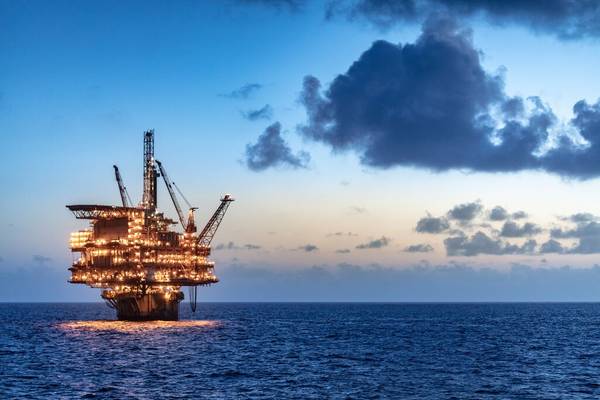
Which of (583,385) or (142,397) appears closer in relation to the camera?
(142,397)

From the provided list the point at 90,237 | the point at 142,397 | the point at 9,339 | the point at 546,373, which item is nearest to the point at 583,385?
the point at 546,373

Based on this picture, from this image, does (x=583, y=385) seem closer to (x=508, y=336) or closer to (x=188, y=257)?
(x=508, y=336)

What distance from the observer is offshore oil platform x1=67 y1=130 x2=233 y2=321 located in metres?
154

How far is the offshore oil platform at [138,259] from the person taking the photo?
154 metres

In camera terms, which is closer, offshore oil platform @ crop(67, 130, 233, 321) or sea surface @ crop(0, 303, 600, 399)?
sea surface @ crop(0, 303, 600, 399)

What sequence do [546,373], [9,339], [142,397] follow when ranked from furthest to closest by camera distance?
[9,339] → [546,373] → [142,397]

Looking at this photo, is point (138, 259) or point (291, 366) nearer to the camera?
point (291, 366)

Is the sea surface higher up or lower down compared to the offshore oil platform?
lower down

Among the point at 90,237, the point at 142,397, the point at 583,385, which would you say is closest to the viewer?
the point at 142,397

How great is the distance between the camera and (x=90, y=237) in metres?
158

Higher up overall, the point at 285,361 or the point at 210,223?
the point at 210,223

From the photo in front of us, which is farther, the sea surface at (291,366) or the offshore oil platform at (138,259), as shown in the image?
the offshore oil platform at (138,259)

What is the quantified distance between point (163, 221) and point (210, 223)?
12.8 m

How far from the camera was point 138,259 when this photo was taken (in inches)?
6038
